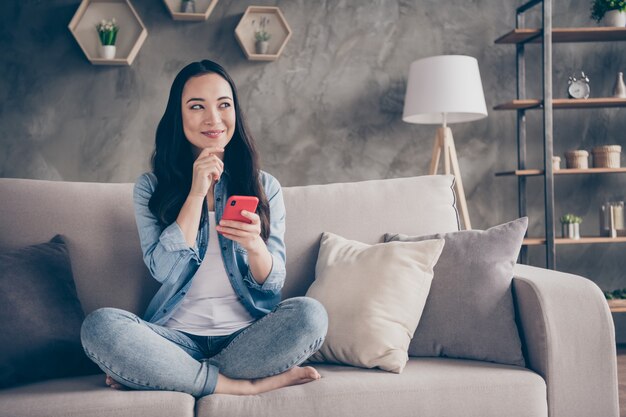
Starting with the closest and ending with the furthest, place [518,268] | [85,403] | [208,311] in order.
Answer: [85,403]
[208,311]
[518,268]

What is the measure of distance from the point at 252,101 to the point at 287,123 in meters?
0.25

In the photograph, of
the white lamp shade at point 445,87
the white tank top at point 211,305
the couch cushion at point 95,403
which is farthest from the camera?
the white lamp shade at point 445,87

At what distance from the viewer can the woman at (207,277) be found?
1516 millimetres

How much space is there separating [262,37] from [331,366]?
97.2 inches

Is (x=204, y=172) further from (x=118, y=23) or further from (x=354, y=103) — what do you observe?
(x=118, y=23)

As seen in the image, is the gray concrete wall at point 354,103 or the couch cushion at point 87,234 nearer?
the couch cushion at point 87,234

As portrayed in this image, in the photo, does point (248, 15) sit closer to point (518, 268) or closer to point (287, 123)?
point (287, 123)

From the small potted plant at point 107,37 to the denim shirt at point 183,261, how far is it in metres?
2.03

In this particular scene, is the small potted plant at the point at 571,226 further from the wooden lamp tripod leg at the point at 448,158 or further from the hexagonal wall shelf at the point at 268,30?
the hexagonal wall shelf at the point at 268,30

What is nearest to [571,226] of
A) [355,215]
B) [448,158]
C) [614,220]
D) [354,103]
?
[614,220]

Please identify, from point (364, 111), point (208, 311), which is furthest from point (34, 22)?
point (208, 311)

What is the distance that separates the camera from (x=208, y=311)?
5.77 ft

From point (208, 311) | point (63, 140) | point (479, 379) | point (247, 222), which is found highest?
point (63, 140)

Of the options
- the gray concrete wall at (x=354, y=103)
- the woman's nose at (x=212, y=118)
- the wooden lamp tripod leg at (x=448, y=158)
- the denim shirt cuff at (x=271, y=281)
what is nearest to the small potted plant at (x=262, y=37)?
the gray concrete wall at (x=354, y=103)
